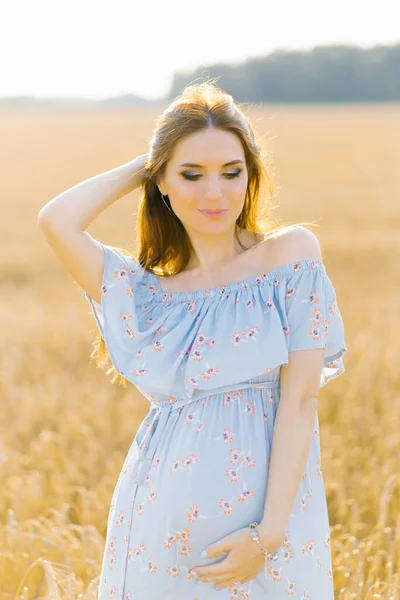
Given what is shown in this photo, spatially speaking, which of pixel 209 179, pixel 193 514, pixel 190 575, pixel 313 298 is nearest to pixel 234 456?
pixel 193 514

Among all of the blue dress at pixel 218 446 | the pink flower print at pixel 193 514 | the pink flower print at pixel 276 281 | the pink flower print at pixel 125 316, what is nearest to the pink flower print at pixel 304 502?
the blue dress at pixel 218 446

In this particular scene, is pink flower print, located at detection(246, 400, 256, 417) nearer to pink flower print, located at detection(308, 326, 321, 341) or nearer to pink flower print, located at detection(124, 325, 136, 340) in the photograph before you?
pink flower print, located at detection(308, 326, 321, 341)

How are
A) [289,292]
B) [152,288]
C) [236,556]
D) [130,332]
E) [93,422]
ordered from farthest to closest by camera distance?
[93,422]
[152,288]
[130,332]
[289,292]
[236,556]

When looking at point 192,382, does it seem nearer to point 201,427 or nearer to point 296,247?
point 201,427

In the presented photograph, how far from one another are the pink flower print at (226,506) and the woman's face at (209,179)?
0.58m

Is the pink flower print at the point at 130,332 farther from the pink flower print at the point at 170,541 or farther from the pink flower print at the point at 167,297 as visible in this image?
the pink flower print at the point at 170,541

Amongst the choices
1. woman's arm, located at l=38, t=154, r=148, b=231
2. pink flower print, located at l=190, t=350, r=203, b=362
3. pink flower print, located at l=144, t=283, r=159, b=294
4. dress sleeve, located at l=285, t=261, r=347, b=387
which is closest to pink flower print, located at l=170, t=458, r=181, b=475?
pink flower print, located at l=190, t=350, r=203, b=362

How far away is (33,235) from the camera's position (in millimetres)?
14062

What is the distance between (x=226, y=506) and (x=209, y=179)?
0.68 meters

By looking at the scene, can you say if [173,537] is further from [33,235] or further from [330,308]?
[33,235]

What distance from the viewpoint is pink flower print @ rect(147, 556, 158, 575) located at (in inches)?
72.0

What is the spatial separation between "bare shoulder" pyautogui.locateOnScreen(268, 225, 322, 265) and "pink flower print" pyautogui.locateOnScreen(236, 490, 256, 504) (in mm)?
470

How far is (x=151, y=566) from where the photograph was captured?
183 centimetres

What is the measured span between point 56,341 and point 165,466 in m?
4.55
